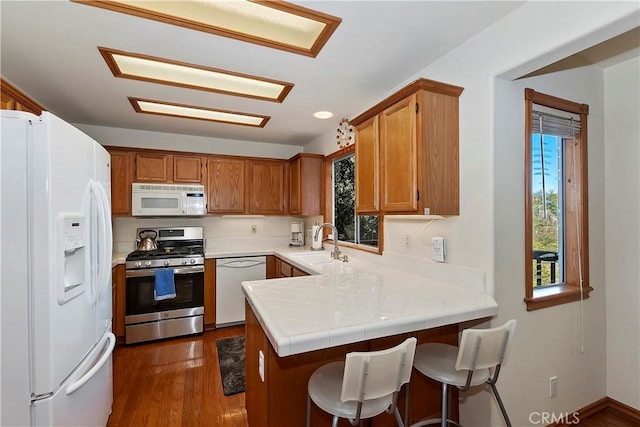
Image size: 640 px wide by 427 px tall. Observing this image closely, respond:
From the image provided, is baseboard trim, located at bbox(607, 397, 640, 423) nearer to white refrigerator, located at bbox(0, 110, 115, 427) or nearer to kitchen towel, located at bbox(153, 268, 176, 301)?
white refrigerator, located at bbox(0, 110, 115, 427)

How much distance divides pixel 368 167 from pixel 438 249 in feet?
2.50

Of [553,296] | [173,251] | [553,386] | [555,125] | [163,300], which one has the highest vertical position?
[555,125]

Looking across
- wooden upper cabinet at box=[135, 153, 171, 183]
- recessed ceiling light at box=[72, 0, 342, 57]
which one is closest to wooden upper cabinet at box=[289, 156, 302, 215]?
wooden upper cabinet at box=[135, 153, 171, 183]

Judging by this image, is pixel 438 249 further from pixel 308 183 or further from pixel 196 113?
pixel 196 113

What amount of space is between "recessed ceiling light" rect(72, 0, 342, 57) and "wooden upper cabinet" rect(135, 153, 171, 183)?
227cm

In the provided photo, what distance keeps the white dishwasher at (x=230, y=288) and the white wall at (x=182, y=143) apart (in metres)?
1.57

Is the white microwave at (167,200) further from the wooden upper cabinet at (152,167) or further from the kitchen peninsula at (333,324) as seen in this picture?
the kitchen peninsula at (333,324)

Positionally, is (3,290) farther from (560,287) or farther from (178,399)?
(560,287)

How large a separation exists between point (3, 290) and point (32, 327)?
0.60ft

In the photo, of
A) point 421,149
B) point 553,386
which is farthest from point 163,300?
point 553,386

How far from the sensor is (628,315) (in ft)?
6.50

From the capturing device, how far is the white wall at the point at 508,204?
1.50m

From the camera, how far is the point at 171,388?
2.31 m

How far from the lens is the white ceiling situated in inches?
58.1
